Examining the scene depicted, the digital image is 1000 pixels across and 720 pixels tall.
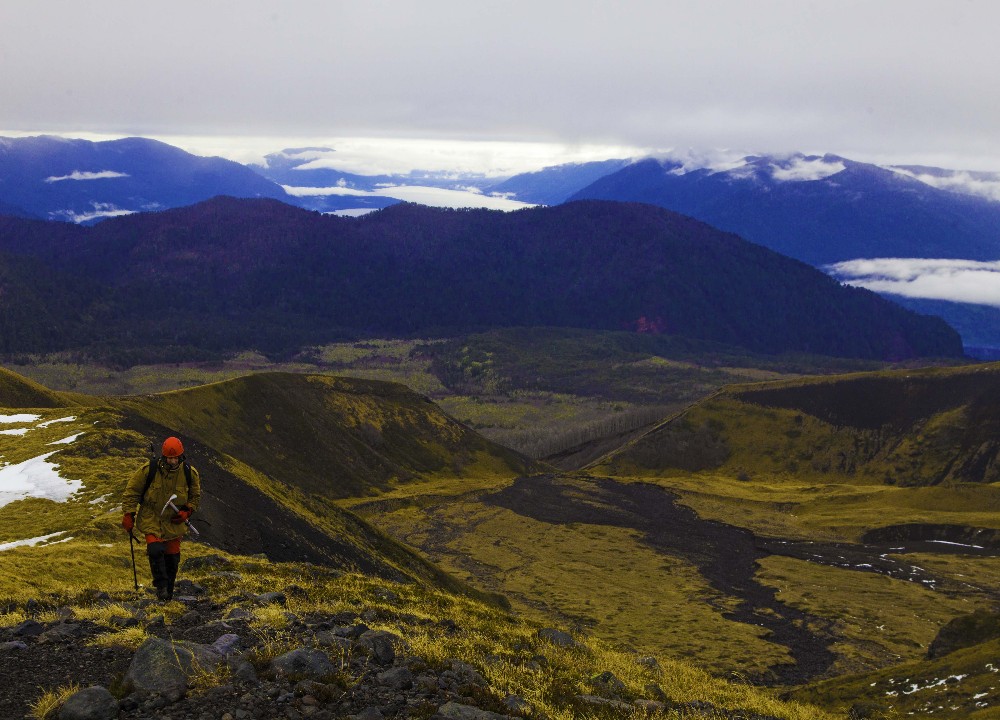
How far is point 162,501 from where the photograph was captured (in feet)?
57.6

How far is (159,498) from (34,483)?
22210 millimetres

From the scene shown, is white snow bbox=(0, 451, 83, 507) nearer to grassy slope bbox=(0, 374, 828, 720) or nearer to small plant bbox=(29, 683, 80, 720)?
grassy slope bbox=(0, 374, 828, 720)

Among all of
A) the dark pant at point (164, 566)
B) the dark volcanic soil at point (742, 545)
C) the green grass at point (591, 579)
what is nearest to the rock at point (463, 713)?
the dark pant at point (164, 566)

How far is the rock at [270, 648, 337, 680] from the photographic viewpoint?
1332 cm

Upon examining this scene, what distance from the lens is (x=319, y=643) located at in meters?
15.2

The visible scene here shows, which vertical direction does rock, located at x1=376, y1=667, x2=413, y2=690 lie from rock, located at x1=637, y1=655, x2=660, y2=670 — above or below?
above

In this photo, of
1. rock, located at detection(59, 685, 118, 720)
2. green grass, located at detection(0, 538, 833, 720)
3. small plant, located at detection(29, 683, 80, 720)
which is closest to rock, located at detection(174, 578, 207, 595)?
green grass, located at detection(0, 538, 833, 720)

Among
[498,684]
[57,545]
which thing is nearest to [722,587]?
[57,545]

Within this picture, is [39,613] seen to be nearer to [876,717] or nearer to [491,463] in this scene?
[876,717]

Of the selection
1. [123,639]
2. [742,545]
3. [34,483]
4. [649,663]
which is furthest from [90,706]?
[742,545]

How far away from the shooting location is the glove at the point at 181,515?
17.6m

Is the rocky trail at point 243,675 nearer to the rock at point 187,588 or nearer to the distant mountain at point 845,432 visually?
the rock at point 187,588

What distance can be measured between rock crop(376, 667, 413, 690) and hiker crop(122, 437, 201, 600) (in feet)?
20.0

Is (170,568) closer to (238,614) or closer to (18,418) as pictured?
(238,614)
